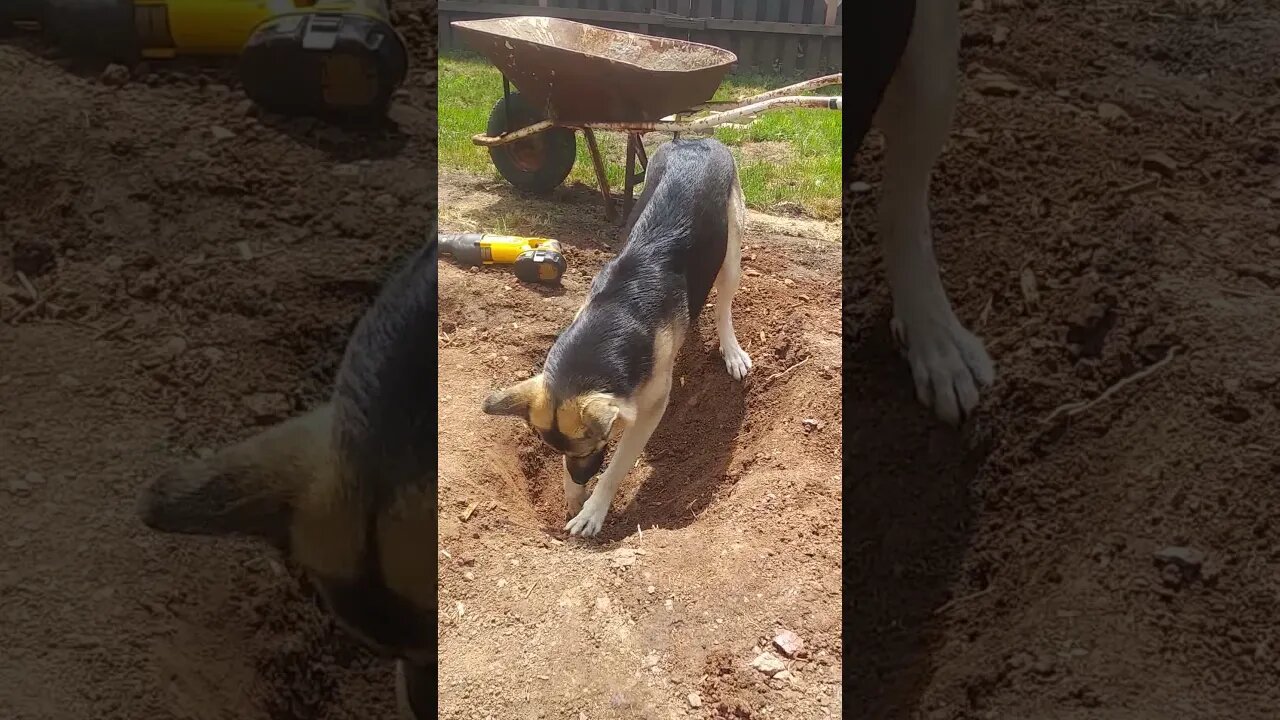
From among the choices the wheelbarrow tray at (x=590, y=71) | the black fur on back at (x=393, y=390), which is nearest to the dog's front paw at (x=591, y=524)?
the black fur on back at (x=393, y=390)

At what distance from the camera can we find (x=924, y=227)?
1.77m

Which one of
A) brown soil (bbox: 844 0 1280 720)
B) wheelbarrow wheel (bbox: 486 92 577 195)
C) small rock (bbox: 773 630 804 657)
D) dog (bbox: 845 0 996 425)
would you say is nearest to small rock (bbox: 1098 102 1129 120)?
brown soil (bbox: 844 0 1280 720)

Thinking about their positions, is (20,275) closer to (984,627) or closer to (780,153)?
(780,153)

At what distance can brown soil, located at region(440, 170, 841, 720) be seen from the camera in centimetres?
150

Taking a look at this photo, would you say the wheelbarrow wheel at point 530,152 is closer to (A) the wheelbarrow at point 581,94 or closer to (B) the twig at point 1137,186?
(A) the wheelbarrow at point 581,94

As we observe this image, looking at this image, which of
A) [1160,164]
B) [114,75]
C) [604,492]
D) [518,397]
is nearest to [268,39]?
[114,75]

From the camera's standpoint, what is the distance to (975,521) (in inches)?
69.1

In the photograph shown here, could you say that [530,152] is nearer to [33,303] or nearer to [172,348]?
[172,348]

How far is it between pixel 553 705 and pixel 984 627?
35.8 inches

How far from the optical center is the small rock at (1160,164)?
5.89 feet

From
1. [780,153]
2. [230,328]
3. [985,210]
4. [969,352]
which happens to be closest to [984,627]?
[969,352]

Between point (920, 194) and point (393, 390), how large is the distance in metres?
1.15

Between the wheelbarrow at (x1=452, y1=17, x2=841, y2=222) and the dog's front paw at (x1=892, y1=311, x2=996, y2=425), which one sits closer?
A: the wheelbarrow at (x1=452, y1=17, x2=841, y2=222)

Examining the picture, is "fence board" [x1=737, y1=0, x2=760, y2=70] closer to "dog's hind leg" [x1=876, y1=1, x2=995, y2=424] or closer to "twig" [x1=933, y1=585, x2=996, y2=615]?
"dog's hind leg" [x1=876, y1=1, x2=995, y2=424]
